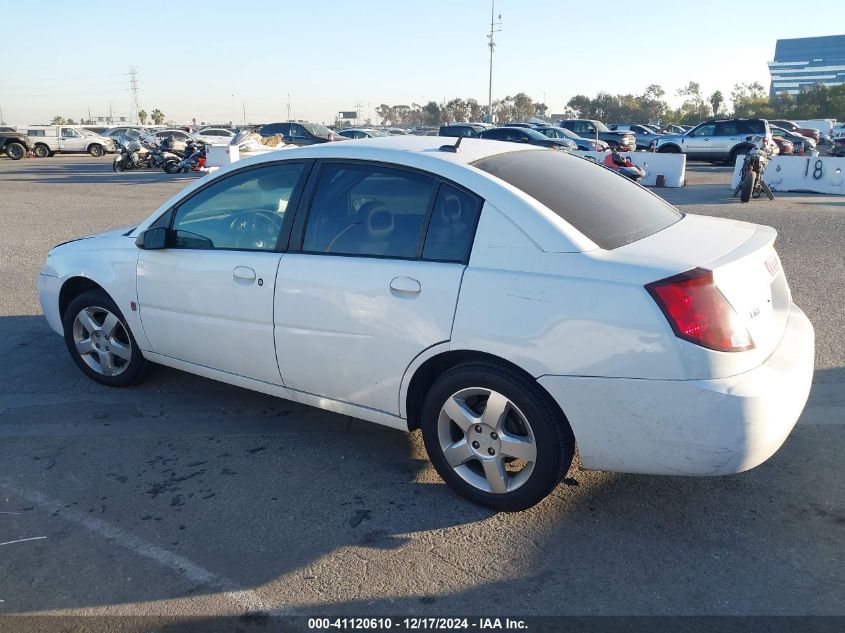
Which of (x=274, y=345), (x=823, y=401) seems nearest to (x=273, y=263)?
(x=274, y=345)

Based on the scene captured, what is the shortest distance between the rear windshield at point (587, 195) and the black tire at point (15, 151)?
1573 inches

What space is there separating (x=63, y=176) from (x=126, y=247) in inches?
952

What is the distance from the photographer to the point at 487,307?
303 cm

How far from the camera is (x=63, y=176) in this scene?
25.5 meters

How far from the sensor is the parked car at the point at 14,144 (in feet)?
119

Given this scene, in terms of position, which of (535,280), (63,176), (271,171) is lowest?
(63,176)

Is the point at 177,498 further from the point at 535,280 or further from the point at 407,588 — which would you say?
the point at 535,280

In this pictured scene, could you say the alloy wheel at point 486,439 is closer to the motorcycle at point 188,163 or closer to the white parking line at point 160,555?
the white parking line at point 160,555

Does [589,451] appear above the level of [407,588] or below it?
above

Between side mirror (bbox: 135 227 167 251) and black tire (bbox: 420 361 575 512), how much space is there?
1958 millimetres

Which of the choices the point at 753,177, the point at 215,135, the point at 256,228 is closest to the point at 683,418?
the point at 256,228

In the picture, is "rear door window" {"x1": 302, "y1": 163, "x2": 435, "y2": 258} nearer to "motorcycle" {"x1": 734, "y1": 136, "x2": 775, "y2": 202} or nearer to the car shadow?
the car shadow

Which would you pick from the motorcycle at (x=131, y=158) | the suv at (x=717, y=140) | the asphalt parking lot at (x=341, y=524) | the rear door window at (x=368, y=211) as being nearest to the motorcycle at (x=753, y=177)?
the suv at (x=717, y=140)

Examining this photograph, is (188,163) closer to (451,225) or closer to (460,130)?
(460,130)
